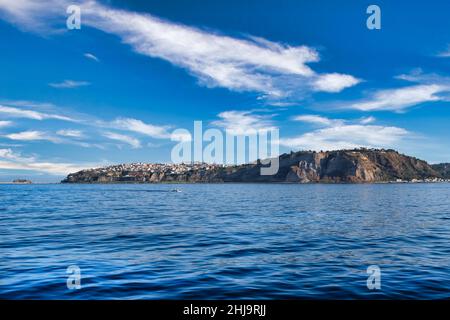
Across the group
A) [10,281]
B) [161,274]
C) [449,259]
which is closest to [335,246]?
[449,259]

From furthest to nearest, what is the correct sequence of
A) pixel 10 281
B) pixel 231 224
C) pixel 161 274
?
pixel 231 224, pixel 161 274, pixel 10 281

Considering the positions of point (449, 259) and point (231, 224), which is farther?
point (231, 224)

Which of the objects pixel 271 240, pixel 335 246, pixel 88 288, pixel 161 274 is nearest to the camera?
Result: pixel 88 288

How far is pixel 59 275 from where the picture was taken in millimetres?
18250

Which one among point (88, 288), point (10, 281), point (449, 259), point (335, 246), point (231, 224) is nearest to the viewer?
point (88, 288)

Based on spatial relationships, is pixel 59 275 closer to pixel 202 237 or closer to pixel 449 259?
pixel 202 237

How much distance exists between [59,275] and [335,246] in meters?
18.4
